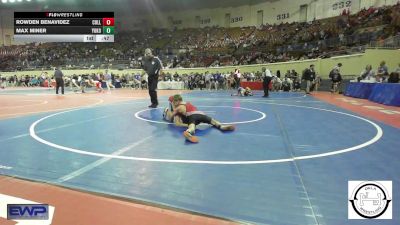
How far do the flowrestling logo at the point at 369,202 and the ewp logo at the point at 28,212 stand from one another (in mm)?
2408

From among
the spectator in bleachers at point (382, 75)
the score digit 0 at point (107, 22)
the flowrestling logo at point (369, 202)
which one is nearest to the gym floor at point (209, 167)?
the flowrestling logo at point (369, 202)

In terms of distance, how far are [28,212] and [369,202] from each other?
2771 mm

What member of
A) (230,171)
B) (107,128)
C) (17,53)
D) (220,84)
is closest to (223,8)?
(220,84)

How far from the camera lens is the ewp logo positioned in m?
2.48

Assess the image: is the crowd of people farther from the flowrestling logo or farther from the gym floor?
the flowrestling logo

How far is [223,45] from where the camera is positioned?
34.0m

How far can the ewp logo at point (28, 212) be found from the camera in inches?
97.8

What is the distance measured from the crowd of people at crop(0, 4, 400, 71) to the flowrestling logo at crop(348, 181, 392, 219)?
18654mm

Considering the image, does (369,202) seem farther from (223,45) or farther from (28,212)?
(223,45)
